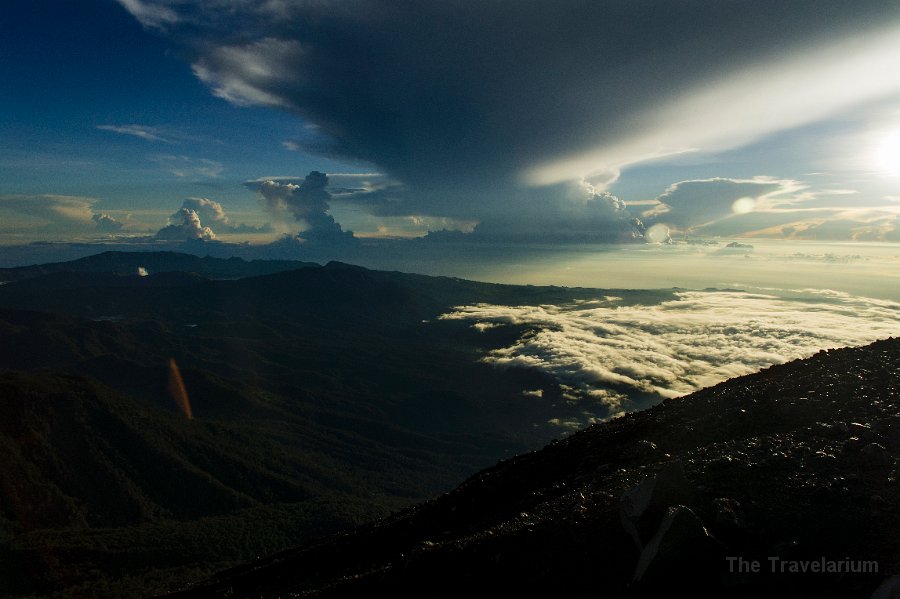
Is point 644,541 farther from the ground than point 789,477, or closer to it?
closer to it

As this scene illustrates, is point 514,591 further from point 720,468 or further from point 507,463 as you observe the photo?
point 507,463

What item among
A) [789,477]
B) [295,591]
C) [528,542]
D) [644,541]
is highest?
[789,477]

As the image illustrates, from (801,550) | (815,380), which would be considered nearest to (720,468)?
(801,550)

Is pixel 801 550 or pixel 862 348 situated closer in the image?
pixel 801 550

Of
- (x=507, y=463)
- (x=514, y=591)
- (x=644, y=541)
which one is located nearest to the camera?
(x=644, y=541)

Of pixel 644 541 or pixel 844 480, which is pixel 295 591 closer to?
pixel 644 541

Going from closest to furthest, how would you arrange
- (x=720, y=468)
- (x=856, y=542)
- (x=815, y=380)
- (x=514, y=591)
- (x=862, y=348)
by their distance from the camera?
1. (x=856, y=542)
2. (x=514, y=591)
3. (x=720, y=468)
4. (x=815, y=380)
5. (x=862, y=348)
